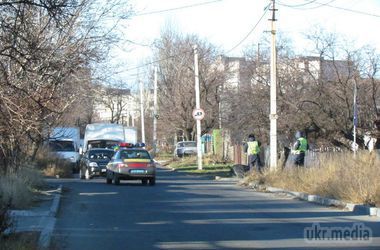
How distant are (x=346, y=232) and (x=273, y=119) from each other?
1288 centimetres

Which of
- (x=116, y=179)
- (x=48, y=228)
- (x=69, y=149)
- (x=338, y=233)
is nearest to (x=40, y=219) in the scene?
(x=48, y=228)

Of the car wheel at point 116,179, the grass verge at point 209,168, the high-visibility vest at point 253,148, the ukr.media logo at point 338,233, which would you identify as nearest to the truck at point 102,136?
the grass verge at point 209,168

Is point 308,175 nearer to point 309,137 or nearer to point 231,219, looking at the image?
point 231,219

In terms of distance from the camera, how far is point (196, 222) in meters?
13.4

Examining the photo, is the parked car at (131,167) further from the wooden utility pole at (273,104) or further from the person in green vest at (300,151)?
the person in green vest at (300,151)

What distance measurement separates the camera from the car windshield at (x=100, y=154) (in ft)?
102

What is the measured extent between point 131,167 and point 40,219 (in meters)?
12.0

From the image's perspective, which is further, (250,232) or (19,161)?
(19,161)

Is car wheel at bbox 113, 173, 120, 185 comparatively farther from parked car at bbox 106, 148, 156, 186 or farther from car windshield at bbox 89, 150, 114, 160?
car windshield at bbox 89, 150, 114, 160

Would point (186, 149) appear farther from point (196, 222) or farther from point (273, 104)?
point (196, 222)

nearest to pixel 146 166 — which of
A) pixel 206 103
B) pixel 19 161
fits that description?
pixel 19 161

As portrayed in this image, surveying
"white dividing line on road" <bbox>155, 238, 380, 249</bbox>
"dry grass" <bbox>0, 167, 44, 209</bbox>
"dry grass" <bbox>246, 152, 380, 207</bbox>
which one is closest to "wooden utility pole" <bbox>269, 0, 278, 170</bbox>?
"dry grass" <bbox>246, 152, 380, 207</bbox>

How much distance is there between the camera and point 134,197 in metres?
19.6

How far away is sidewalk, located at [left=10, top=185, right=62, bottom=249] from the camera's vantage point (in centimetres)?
1030
